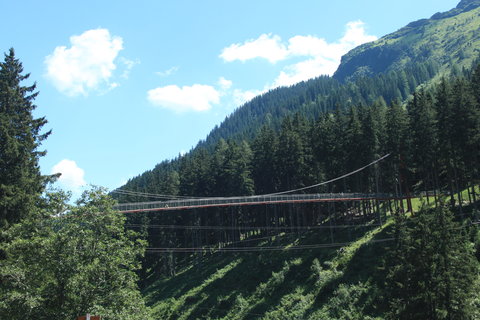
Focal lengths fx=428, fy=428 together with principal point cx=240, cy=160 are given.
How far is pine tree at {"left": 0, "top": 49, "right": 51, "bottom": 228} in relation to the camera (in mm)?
28203

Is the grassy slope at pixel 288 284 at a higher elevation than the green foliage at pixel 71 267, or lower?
lower

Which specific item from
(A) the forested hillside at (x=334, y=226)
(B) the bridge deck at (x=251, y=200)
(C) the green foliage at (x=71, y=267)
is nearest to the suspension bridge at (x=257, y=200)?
(B) the bridge deck at (x=251, y=200)

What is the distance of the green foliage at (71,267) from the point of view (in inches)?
809

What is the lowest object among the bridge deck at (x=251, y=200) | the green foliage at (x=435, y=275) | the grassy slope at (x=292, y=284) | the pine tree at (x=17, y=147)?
the grassy slope at (x=292, y=284)

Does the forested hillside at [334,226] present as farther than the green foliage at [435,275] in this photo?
Yes

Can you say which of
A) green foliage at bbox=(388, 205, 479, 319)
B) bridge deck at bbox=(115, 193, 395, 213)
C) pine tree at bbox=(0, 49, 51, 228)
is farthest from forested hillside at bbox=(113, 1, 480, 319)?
pine tree at bbox=(0, 49, 51, 228)

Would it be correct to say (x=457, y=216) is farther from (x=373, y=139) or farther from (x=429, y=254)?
(x=429, y=254)

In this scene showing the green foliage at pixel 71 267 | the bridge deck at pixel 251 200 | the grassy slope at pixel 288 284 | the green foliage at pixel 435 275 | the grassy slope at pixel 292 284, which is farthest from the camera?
the bridge deck at pixel 251 200

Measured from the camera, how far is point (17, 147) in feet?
96.2

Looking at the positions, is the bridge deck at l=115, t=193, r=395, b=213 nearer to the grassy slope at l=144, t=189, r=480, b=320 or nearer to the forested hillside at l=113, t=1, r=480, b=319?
the forested hillside at l=113, t=1, r=480, b=319

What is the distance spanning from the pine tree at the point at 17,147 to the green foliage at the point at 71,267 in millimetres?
4974

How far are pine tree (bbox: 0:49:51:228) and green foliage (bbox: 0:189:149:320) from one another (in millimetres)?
4974

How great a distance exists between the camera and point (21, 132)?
104 ft

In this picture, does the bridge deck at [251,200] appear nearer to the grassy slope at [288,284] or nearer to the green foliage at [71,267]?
the grassy slope at [288,284]
